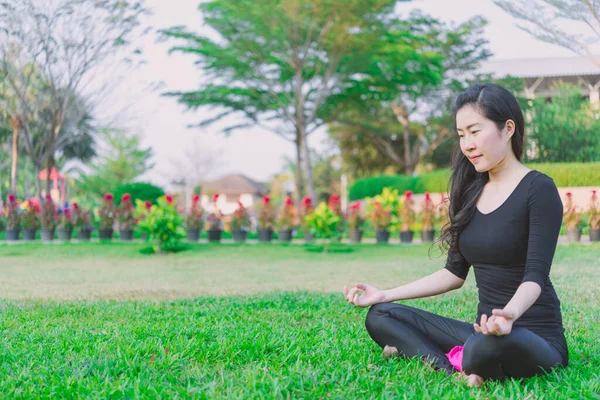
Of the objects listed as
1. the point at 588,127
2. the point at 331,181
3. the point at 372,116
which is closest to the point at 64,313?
the point at 588,127

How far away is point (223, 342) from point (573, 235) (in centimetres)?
984

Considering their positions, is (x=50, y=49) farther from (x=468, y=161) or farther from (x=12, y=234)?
(x=468, y=161)

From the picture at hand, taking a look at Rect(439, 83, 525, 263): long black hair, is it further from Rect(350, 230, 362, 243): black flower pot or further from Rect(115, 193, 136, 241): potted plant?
Rect(115, 193, 136, 241): potted plant

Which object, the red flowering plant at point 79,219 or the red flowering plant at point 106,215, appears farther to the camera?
the red flowering plant at point 79,219

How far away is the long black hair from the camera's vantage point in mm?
2166

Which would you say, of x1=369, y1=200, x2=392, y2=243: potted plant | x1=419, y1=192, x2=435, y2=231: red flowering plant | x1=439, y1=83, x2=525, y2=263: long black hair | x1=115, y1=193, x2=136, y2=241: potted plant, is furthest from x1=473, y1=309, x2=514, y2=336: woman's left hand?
x1=115, y1=193, x2=136, y2=241: potted plant

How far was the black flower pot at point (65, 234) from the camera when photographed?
12028 mm

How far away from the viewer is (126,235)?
11.9 m

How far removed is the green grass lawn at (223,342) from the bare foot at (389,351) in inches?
1.6

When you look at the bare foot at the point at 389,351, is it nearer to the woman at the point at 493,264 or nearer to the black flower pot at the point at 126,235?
the woman at the point at 493,264

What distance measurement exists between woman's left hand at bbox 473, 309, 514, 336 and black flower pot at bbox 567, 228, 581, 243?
10.1 metres

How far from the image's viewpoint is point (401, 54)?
16750mm

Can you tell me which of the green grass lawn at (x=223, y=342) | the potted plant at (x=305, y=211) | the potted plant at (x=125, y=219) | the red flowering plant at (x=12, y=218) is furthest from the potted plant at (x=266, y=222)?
the green grass lawn at (x=223, y=342)

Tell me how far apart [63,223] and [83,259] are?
11.1ft
